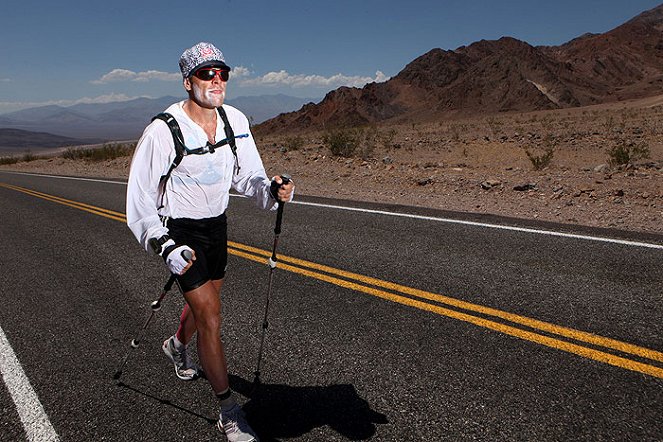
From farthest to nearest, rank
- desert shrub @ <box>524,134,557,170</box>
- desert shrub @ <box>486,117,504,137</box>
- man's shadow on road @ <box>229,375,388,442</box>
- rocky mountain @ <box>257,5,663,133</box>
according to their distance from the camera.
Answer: rocky mountain @ <box>257,5,663,133</box>, desert shrub @ <box>486,117,504,137</box>, desert shrub @ <box>524,134,557,170</box>, man's shadow on road @ <box>229,375,388,442</box>

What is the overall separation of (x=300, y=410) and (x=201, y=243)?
4.07ft

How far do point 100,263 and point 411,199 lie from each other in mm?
6392

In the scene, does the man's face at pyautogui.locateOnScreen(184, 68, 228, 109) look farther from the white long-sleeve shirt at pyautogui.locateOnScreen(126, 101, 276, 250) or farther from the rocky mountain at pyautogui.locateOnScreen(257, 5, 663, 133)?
the rocky mountain at pyautogui.locateOnScreen(257, 5, 663, 133)

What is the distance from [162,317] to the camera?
15.1ft

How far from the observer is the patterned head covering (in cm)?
269

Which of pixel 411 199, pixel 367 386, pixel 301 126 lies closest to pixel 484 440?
pixel 367 386

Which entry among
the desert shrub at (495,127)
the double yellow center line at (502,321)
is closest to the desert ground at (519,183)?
the double yellow center line at (502,321)

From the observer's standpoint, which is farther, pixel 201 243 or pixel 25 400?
pixel 25 400

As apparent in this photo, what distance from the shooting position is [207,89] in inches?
108

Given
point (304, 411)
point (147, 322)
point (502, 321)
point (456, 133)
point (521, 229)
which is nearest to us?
point (304, 411)

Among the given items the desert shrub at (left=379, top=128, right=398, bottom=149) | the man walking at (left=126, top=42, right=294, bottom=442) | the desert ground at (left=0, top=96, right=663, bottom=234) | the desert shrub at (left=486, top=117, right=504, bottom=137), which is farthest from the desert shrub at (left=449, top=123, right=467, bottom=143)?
the man walking at (left=126, top=42, right=294, bottom=442)

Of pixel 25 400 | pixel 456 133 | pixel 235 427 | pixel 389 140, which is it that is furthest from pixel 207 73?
pixel 456 133

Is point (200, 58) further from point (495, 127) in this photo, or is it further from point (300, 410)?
point (495, 127)

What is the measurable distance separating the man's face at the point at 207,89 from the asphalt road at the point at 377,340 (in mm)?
1934
